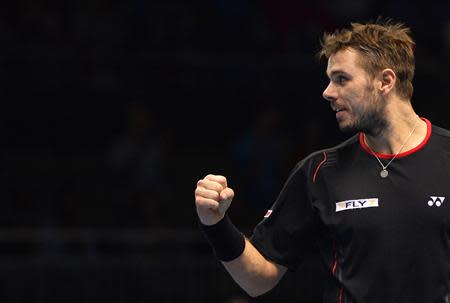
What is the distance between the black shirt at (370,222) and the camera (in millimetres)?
4156

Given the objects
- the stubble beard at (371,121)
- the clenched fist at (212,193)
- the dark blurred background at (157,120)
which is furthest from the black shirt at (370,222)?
the dark blurred background at (157,120)

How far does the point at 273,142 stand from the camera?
11.2 m

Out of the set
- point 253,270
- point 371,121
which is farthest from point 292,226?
point 371,121

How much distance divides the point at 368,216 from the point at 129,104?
7.63m

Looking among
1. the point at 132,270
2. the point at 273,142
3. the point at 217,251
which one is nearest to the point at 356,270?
the point at 217,251

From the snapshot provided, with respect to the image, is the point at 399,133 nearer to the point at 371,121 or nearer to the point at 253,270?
the point at 371,121

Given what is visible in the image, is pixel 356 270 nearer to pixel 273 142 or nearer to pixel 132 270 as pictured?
pixel 132 270

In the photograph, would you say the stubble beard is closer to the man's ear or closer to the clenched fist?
the man's ear

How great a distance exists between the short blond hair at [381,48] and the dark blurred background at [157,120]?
5723 millimetres

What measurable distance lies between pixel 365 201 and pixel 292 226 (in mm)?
389

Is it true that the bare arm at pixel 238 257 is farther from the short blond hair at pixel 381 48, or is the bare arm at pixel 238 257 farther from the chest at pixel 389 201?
the short blond hair at pixel 381 48

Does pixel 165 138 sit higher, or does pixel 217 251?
pixel 217 251

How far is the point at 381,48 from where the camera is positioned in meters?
4.38

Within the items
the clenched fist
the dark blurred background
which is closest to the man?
the clenched fist
